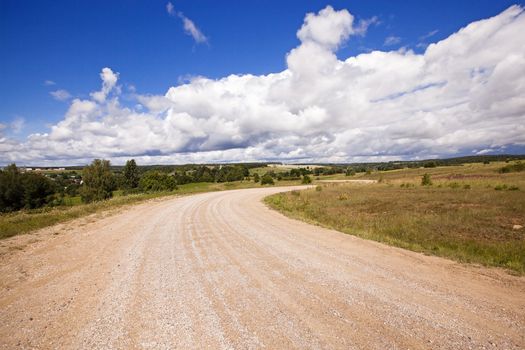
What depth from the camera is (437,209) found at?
17.2 m

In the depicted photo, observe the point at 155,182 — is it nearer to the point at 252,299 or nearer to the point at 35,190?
the point at 35,190

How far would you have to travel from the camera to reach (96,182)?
187ft

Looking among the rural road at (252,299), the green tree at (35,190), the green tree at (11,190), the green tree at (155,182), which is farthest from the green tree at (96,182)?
the rural road at (252,299)

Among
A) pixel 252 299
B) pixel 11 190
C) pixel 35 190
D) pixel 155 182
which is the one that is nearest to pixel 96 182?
pixel 35 190

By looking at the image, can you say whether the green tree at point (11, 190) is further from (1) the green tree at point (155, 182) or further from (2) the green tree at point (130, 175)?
(2) the green tree at point (130, 175)

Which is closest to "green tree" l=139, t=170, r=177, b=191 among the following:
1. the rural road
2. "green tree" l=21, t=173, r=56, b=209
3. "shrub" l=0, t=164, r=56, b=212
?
"green tree" l=21, t=173, r=56, b=209

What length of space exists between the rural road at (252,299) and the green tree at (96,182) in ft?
181

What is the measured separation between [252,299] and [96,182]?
63.8 meters

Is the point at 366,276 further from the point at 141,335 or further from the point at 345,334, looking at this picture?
the point at 141,335

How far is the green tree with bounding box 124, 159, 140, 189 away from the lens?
271ft

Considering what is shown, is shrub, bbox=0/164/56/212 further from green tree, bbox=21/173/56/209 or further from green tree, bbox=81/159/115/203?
green tree, bbox=81/159/115/203

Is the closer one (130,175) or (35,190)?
(35,190)

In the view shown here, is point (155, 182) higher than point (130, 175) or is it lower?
lower

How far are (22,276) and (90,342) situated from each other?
4441mm
